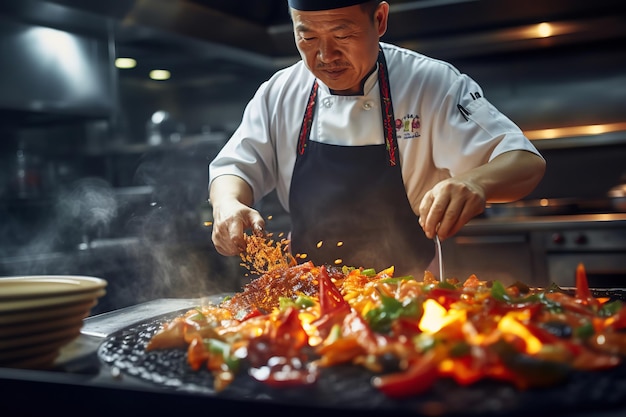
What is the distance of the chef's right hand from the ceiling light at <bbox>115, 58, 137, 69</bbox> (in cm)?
439

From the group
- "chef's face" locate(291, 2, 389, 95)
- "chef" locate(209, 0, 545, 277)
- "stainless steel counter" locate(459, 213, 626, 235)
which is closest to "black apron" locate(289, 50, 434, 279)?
"chef" locate(209, 0, 545, 277)

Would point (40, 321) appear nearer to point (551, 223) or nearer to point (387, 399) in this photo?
point (387, 399)

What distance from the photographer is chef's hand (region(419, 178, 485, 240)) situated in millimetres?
1846

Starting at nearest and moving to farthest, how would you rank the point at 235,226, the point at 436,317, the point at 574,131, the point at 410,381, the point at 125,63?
the point at 410,381, the point at 436,317, the point at 235,226, the point at 574,131, the point at 125,63

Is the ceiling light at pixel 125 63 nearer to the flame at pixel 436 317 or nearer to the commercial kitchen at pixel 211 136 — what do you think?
the commercial kitchen at pixel 211 136

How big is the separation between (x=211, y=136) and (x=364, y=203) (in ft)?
11.7

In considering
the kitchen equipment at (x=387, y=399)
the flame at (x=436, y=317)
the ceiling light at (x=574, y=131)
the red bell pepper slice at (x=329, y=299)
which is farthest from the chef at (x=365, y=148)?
the ceiling light at (x=574, y=131)

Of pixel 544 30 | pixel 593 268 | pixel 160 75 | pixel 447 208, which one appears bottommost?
pixel 593 268

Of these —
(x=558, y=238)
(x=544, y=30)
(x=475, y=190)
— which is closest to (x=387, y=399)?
(x=475, y=190)

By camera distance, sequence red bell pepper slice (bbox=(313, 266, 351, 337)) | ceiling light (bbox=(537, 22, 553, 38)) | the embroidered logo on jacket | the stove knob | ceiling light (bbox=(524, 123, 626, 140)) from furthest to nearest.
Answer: ceiling light (bbox=(524, 123, 626, 140)) → ceiling light (bbox=(537, 22, 553, 38)) → the stove knob → the embroidered logo on jacket → red bell pepper slice (bbox=(313, 266, 351, 337))

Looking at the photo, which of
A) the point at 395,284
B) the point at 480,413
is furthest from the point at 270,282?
the point at 480,413

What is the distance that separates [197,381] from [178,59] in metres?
5.66

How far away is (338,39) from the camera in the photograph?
2.29m

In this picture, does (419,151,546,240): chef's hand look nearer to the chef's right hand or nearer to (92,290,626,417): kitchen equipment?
the chef's right hand
